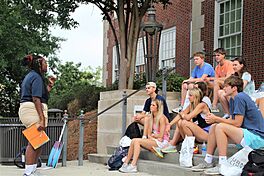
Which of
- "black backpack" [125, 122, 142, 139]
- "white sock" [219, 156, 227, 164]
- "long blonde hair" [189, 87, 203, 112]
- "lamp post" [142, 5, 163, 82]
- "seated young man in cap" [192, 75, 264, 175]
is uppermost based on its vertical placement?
"lamp post" [142, 5, 163, 82]

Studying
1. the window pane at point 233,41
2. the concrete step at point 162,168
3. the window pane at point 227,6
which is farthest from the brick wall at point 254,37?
the concrete step at point 162,168

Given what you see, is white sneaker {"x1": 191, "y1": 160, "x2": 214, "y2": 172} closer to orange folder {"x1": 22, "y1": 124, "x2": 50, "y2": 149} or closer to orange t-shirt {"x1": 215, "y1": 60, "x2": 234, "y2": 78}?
orange folder {"x1": 22, "y1": 124, "x2": 50, "y2": 149}

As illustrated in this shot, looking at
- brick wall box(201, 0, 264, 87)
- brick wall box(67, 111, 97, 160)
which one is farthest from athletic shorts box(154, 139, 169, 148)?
brick wall box(201, 0, 264, 87)

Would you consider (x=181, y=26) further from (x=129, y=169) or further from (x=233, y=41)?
(x=129, y=169)

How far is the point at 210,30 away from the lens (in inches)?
642

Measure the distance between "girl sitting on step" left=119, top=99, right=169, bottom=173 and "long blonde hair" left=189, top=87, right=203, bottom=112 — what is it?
2.72ft

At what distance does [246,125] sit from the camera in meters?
7.21

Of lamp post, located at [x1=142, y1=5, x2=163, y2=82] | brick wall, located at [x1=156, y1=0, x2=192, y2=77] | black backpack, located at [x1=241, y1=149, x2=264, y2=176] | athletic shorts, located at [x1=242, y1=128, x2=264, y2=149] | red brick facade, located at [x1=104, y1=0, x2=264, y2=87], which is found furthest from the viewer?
brick wall, located at [x1=156, y1=0, x2=192, y2=77]

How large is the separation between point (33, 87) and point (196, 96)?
2599 mm

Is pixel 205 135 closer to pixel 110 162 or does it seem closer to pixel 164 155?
pixel 164 155

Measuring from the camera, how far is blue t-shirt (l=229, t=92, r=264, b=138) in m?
7.10

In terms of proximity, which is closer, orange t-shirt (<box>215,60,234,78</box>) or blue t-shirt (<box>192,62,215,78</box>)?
orange t-shirt (<box>215,60,234,78</box>)

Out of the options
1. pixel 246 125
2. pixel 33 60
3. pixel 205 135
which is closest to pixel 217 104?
pixel 205 135

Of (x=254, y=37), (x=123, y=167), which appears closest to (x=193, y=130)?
(x=123, y=167)
